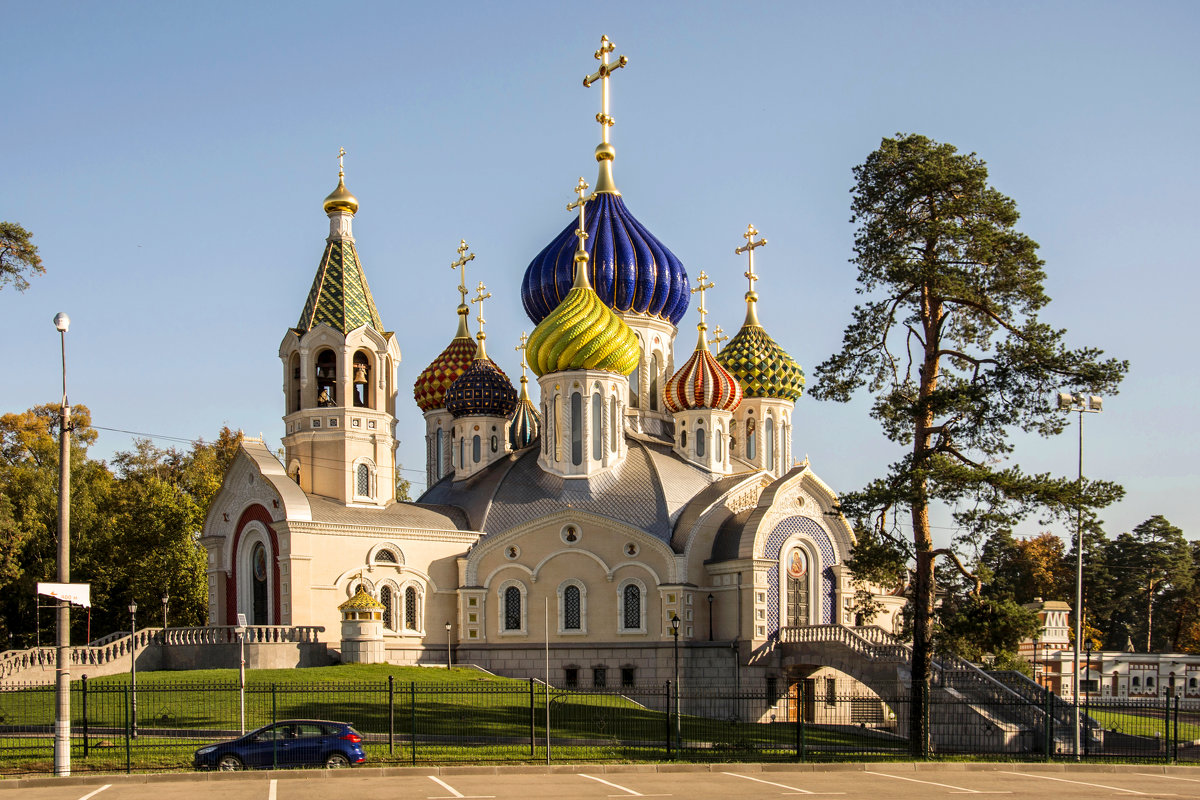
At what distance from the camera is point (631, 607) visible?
4191 cm

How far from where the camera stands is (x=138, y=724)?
29547mm

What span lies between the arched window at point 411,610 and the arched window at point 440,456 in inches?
352

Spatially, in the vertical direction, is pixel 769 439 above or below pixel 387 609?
above

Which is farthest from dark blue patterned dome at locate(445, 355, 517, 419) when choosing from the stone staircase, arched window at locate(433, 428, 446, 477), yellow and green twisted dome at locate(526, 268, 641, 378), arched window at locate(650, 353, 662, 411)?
the stone staircase

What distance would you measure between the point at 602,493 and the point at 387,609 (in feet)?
24.7

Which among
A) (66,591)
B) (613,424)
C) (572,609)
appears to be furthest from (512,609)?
(66,591)

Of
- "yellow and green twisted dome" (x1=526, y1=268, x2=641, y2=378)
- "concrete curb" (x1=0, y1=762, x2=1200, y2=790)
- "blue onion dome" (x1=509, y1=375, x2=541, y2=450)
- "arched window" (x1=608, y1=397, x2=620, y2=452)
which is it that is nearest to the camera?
"concrete curb" (x1=0, y1=762, x2=1200, y2=790)

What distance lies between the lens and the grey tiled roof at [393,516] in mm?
40688

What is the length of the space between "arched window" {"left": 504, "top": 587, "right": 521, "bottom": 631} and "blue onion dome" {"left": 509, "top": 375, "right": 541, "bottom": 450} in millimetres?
7383

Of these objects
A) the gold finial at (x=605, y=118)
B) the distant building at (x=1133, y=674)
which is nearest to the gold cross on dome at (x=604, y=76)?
the gold finial at (x=605, y=118)

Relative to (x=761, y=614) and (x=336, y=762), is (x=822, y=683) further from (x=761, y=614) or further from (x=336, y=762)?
(x=336, y=762)

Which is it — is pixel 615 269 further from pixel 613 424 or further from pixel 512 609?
pixel 512 609

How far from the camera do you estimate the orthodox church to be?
134 ft

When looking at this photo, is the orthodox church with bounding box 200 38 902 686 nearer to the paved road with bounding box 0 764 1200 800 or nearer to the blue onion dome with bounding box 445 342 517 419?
the blue onion dome with bounding box 445 342 517 419
